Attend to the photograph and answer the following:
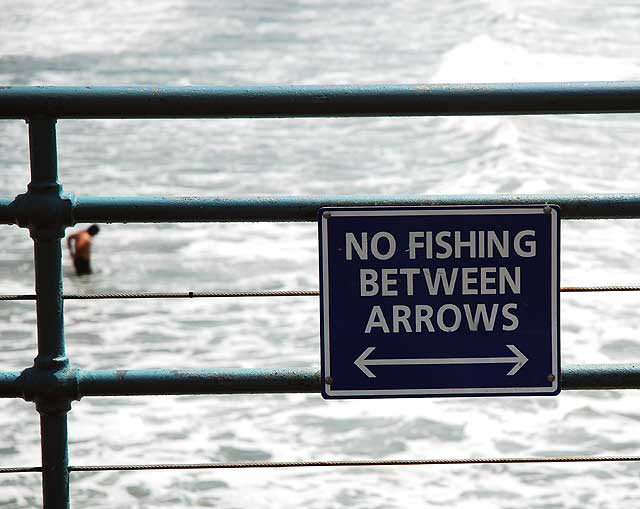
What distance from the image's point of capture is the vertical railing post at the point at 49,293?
1678mm

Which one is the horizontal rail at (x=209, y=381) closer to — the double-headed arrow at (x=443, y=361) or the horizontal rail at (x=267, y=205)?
the double-headed arrow at (x=443, y=361)

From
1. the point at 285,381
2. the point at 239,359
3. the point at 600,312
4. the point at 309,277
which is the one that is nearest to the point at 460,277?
the point at 285,381

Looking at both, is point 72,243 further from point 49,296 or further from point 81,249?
point 49,296

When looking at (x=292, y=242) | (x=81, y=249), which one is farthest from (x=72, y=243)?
(x=292, y=242)

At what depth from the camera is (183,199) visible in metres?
1.71

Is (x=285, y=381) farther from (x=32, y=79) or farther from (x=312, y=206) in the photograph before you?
(x=32, y=79)

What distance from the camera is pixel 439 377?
1.76 meters

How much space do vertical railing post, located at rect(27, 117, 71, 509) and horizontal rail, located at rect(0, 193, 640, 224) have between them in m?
0.03

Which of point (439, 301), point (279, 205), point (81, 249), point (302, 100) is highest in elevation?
point (302, 100)

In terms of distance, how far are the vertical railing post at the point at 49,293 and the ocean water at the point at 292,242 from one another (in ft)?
10.9

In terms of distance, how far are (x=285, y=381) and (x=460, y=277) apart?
1.04 ft

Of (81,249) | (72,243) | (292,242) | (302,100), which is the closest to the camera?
(302,100)

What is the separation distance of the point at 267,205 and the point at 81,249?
764cm

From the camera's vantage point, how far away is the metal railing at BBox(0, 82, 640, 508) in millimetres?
1678
